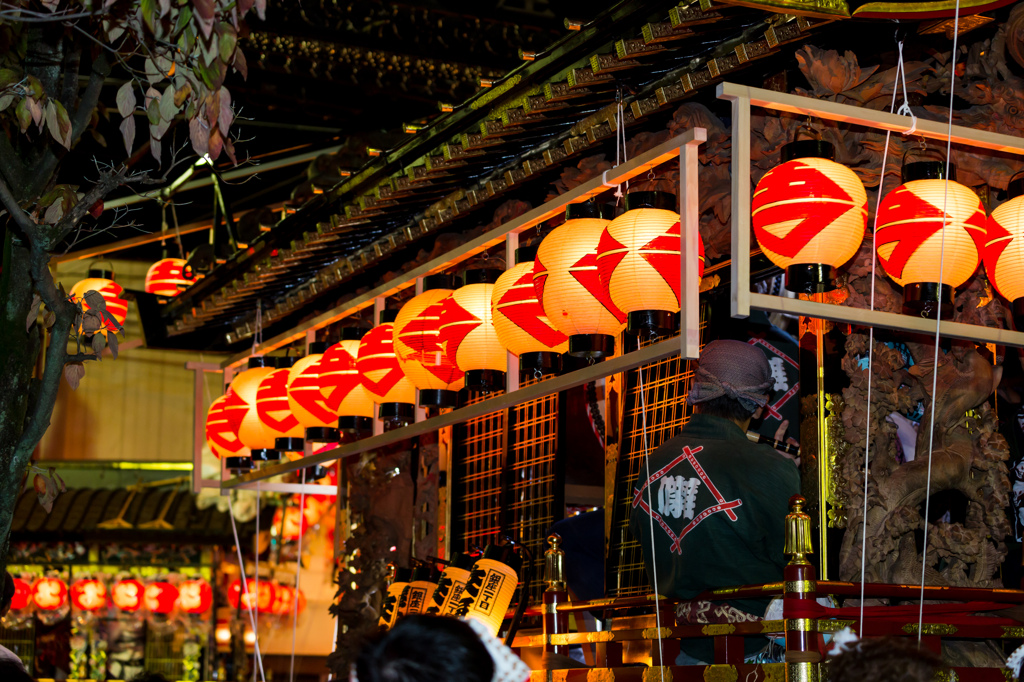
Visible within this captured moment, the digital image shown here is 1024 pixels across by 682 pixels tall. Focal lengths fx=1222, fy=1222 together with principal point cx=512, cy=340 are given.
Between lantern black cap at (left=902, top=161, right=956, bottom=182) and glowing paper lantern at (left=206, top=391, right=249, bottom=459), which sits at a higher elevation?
lantern black cap at (left=902, top=161, right=956, bottom=182)

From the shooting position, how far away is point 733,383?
4.79m

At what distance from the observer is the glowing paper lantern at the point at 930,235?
4.18 m

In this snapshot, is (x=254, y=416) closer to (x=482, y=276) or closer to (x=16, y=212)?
(x=482, y=276)

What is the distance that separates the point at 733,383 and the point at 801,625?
1.18 metres

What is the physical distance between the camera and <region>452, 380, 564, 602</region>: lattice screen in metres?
6.55

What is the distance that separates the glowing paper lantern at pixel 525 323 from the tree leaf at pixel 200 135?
187 cm

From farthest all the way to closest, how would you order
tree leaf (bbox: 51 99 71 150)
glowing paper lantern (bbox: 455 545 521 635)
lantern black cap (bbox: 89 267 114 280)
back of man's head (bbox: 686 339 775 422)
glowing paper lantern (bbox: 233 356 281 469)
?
lantern black cap (bbox: 89 267 114 280) < glowing paper lantern (bbox: 233 356 281 469) < glowing paper lantern (bbox: 455 545 521 635) < back of man's head (bbox: 686 339 775 422) < tree leaf (bbox: 51 99 71 150)

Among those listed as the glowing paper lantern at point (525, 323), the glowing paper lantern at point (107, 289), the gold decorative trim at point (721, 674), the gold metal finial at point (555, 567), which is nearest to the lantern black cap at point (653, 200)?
the glowing paper lantern at point (525, 323)

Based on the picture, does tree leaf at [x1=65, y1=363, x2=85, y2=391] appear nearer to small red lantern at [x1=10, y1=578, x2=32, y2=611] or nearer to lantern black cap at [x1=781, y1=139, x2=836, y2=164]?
lantern black cap at [x1=781, y1=139, x2=836, y2=164]

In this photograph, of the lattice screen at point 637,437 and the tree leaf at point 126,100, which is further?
the lattice screen at point 637,437

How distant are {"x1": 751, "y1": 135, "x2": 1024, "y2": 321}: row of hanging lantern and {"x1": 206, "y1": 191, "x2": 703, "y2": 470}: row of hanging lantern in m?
0.43

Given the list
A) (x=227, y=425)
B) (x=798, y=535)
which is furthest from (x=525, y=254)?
(x=227, y=425)

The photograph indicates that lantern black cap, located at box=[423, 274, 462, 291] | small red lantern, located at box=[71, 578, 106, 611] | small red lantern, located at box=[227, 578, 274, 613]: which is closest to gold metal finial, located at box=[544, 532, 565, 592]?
lantern black cap, located at box=[423, 274, 462, 291]

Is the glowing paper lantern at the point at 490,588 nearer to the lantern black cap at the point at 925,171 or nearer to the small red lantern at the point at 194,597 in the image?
the lantern black cap at the point at 925,171
